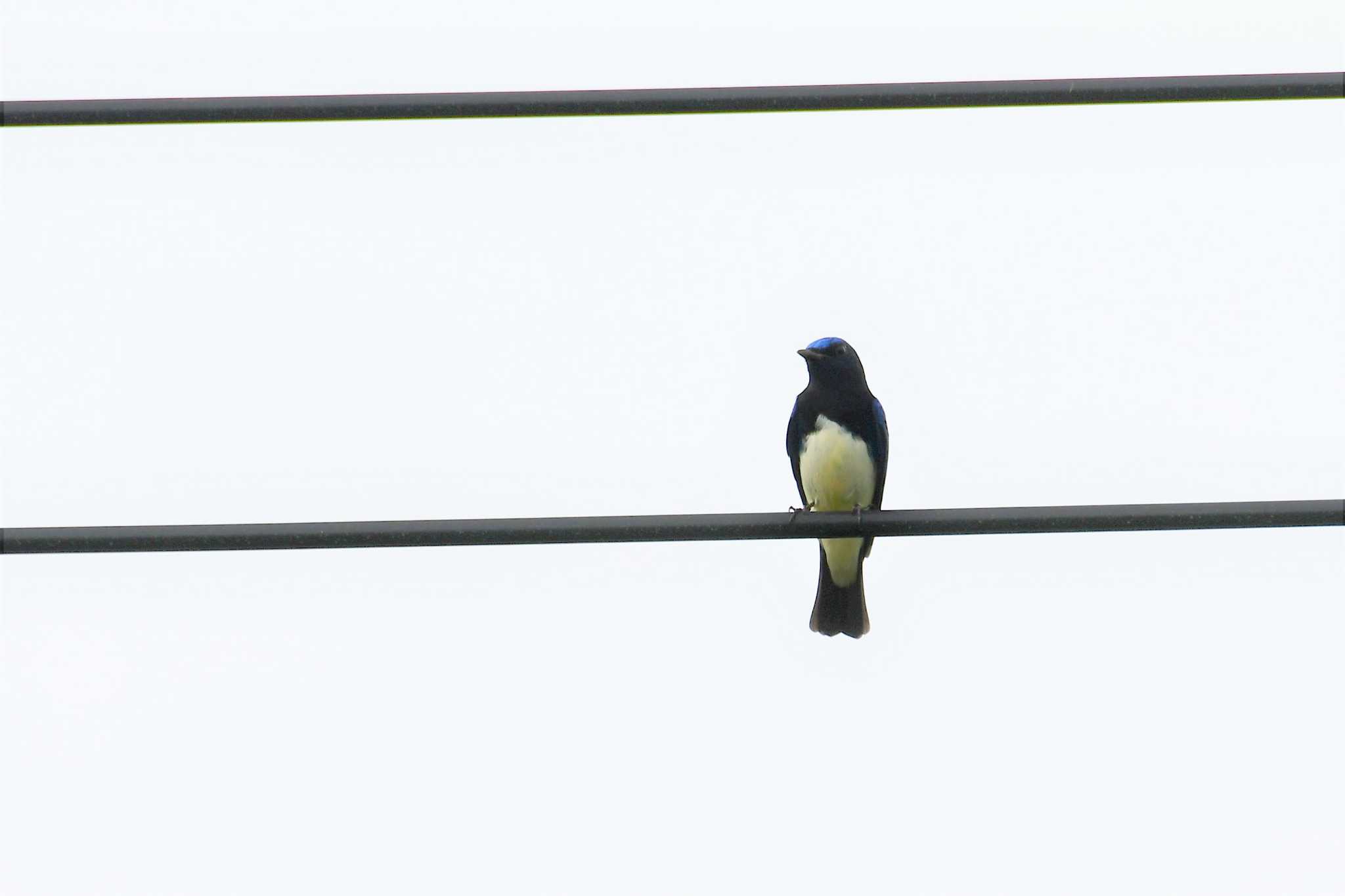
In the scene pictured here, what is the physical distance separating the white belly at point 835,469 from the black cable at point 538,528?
3.46 metres

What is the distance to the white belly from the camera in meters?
7.75

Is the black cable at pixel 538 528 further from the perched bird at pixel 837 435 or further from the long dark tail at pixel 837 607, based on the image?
the long dark tail at pixel 837 607

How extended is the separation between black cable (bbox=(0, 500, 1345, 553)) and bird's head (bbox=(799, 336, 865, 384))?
362cm

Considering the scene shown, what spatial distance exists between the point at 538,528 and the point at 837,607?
14.2ft

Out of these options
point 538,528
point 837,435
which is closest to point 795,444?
point 837,435

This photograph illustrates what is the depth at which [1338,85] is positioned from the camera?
165 inches

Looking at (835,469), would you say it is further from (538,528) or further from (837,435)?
(538,528)

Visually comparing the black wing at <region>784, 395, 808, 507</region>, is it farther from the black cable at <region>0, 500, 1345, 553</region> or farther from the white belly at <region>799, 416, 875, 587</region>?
the black cable at <region>0, 500, 1345, 553</region>

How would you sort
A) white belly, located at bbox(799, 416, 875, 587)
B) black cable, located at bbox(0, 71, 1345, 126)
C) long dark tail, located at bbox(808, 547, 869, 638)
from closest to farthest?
1. black cable, located at bbox(0, 71, 1345, 126)
2. white belly, located at bbox(799, 416, 875, 587)
3. long dark tail, located at bbox(808, 547, 869, 638)

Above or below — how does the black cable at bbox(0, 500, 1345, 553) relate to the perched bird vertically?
below

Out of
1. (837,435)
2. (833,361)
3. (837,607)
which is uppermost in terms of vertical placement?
(833,361)

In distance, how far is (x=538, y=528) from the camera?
4.22 metres

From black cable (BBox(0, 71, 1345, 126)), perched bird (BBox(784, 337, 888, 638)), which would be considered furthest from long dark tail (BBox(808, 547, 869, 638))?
black cable (BBox(0, 71, 1345, 126))

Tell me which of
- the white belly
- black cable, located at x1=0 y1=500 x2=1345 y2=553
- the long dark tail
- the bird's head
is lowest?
the long dark tail
